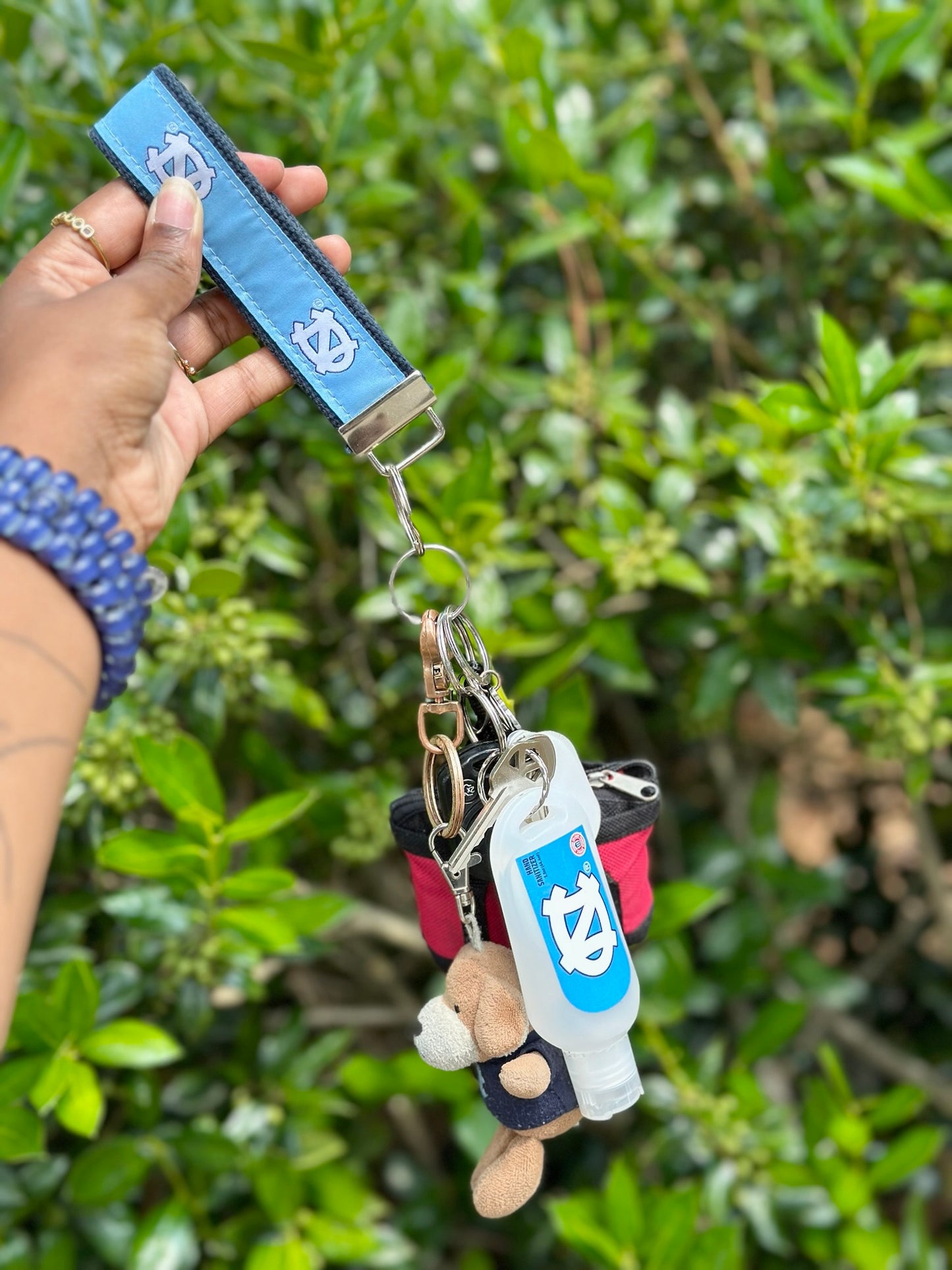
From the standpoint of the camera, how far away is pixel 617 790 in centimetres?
88

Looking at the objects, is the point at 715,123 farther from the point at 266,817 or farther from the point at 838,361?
the point at 266,817

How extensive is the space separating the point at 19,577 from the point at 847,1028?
160 cm

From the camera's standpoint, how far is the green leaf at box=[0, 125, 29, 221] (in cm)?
115

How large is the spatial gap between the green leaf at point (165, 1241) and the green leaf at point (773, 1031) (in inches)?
31.0

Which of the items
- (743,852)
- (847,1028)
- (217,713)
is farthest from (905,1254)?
(217,713)

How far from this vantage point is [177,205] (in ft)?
2.90

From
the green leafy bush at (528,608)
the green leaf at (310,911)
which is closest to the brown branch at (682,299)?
the green leafy bush at (528,608)

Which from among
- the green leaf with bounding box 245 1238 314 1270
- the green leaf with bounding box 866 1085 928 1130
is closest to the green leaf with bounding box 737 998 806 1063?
the green leaf with bounding box 866 1085 928 1130

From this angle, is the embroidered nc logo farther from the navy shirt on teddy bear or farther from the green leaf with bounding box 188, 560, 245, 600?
the navy shirt on teddy bear

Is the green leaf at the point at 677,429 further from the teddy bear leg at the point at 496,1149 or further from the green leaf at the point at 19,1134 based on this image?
the green leaf at the point at 19,1134

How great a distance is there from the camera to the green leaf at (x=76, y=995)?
1090 millimetres

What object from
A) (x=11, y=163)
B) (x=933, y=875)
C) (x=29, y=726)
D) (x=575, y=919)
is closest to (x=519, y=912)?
(x=575, y=919)

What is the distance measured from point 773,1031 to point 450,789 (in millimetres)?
975

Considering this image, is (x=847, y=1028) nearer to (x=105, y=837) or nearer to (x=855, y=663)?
(x=855, y=663)
